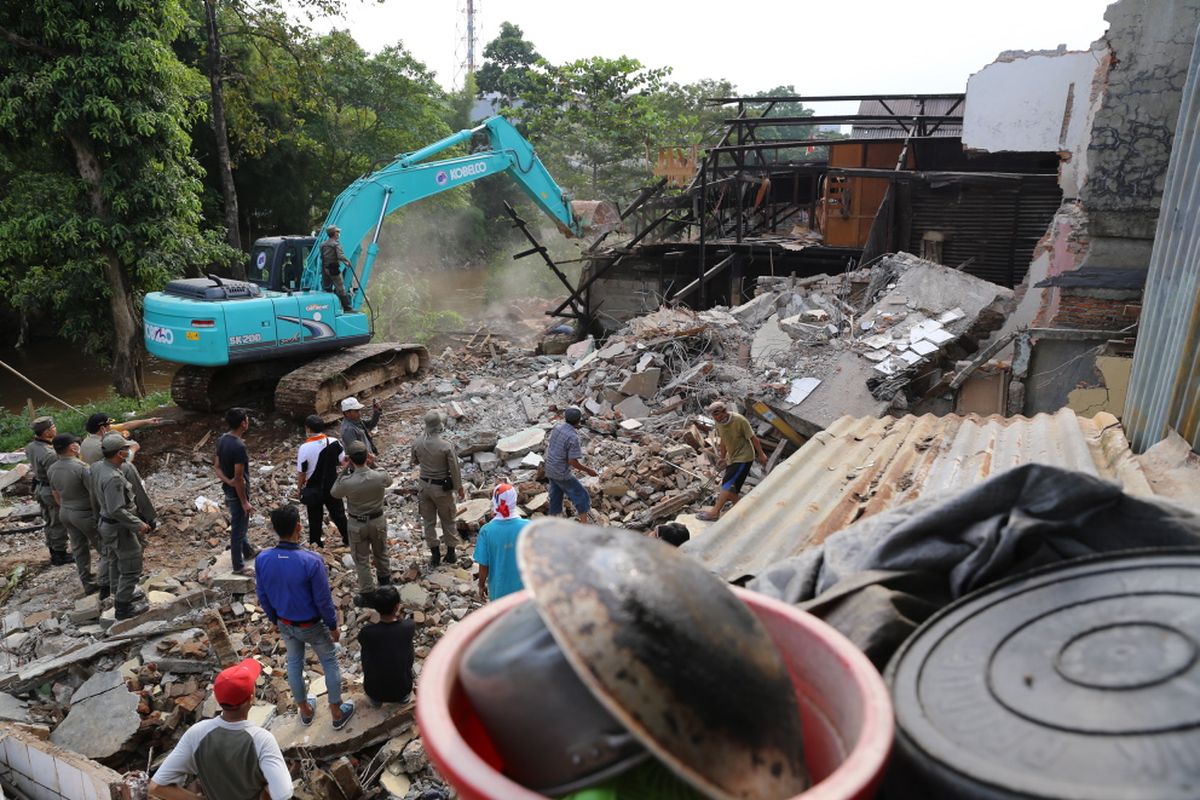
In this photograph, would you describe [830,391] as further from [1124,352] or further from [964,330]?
[1124,352]

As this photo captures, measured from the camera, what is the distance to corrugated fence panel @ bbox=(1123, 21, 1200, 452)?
12.2 feet

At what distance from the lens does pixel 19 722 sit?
211 inches

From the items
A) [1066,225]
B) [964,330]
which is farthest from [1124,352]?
[964,330]

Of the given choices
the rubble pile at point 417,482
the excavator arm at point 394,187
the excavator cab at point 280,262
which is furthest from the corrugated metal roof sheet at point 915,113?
the excavator cab at point 280,262

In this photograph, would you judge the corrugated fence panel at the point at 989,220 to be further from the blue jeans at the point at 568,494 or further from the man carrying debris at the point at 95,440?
the man carrying debris at the point at 95,440

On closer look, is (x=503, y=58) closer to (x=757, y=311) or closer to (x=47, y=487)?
(x=757, y=311)

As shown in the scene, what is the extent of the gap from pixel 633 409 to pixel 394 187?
5280 mm

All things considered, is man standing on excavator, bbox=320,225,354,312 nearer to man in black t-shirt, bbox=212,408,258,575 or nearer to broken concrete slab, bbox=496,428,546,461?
broken concrete slab, bbox=496,428,546,461

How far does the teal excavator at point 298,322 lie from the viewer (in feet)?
36.3

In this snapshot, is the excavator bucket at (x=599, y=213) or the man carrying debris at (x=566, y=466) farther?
the excavator bucket at (x=599, y=213)

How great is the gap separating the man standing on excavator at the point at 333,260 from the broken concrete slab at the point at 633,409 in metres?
4.71

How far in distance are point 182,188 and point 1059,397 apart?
13.8 metres

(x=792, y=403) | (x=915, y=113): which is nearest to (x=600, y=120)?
(x=915, y=113)

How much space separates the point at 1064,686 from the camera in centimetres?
165
